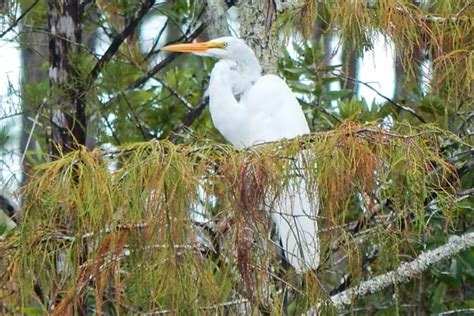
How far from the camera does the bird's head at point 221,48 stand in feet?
6.65

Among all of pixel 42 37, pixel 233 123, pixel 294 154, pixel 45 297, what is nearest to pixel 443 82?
pixel 233 123

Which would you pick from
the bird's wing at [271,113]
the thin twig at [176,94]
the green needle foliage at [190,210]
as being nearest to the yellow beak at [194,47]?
the bird's wing at [271,113]

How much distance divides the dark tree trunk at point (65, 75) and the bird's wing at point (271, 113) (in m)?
0.36

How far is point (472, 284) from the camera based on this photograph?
7.59ft

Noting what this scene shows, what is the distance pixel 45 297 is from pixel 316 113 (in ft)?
4.16

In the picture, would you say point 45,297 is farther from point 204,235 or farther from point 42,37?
point 42,37

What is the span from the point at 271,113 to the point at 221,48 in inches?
6.1

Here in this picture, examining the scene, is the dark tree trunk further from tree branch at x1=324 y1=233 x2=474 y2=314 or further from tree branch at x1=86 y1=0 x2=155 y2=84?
tree branch at x1=324 y1=233 x2=474 y2=314

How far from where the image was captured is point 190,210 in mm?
1238

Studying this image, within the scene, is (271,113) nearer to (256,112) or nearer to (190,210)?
(256,112)

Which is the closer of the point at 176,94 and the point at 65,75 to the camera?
the point at 65,75

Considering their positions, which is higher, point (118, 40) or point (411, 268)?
point (118, 40)

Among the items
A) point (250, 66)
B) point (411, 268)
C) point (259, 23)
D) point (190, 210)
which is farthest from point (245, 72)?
point (190, 210)

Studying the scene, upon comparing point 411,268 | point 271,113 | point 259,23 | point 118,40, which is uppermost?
point 118,40
